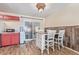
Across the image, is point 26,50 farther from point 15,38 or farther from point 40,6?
point 40,6

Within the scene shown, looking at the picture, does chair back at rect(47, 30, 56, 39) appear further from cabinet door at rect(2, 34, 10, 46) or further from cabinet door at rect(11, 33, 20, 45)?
cabinet door at rect(2, 34, 10, 46)

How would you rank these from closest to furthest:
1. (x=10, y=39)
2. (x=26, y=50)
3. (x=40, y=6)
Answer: (x=40, y=6)
(x=26, y=50)
(x=10, y=39)

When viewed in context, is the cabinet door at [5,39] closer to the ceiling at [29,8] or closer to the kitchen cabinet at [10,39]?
the kitchen cabinet at [10,39]

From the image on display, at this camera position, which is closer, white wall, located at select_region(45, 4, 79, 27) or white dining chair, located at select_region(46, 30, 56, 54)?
white wall, located at select_region(45, 4, 79, 27)

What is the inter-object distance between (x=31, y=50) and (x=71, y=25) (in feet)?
3.06

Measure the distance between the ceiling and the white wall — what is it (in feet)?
0.30

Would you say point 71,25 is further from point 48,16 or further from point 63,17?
point 48,16

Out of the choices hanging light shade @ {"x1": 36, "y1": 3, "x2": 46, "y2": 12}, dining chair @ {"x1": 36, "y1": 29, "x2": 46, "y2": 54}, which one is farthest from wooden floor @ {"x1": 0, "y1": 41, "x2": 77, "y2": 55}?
hanging light shade @ {"x1": 36, "y1": 3, "x2": 46, "y2": 12}

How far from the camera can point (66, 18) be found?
2.10 meters

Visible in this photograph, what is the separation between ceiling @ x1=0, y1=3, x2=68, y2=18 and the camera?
6.46 feet

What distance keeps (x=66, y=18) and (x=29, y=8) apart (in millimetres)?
753

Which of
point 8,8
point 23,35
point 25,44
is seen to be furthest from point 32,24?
point 8,8

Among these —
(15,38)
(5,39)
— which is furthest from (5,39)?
(15,38)

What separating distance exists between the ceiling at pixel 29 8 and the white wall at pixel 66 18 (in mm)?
91
